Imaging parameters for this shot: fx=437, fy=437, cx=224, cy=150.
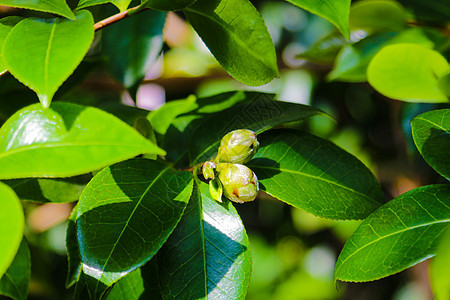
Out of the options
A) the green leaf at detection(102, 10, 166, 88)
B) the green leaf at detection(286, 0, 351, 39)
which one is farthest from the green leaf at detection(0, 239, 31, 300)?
the green leaf at detection(286, 0, 351, 39)

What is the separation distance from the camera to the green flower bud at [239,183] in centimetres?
63

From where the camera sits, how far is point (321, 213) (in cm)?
66

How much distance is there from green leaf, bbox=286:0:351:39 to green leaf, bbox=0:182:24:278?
16.6 inches

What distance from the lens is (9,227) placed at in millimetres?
449

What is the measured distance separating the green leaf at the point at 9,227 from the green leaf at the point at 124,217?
0.13 meters

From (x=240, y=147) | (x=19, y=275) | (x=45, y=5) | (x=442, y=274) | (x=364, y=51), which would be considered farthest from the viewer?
(x=364, y=51)

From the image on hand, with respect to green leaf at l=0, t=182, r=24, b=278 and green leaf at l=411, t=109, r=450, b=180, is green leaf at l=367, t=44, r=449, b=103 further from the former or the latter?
green leaf at l=0, t=182, r=24, b=278

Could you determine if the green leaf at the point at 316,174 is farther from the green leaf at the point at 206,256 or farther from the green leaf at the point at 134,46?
the green leaf at the point at 134,46

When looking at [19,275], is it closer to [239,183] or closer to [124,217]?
[124,217]

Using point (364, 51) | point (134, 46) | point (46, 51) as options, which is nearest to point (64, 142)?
point (46, 51)

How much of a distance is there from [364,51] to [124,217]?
0.73m

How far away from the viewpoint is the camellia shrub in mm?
528

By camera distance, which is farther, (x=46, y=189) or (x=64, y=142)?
(x=46, y=189)

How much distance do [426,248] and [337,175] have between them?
0.66 feet
